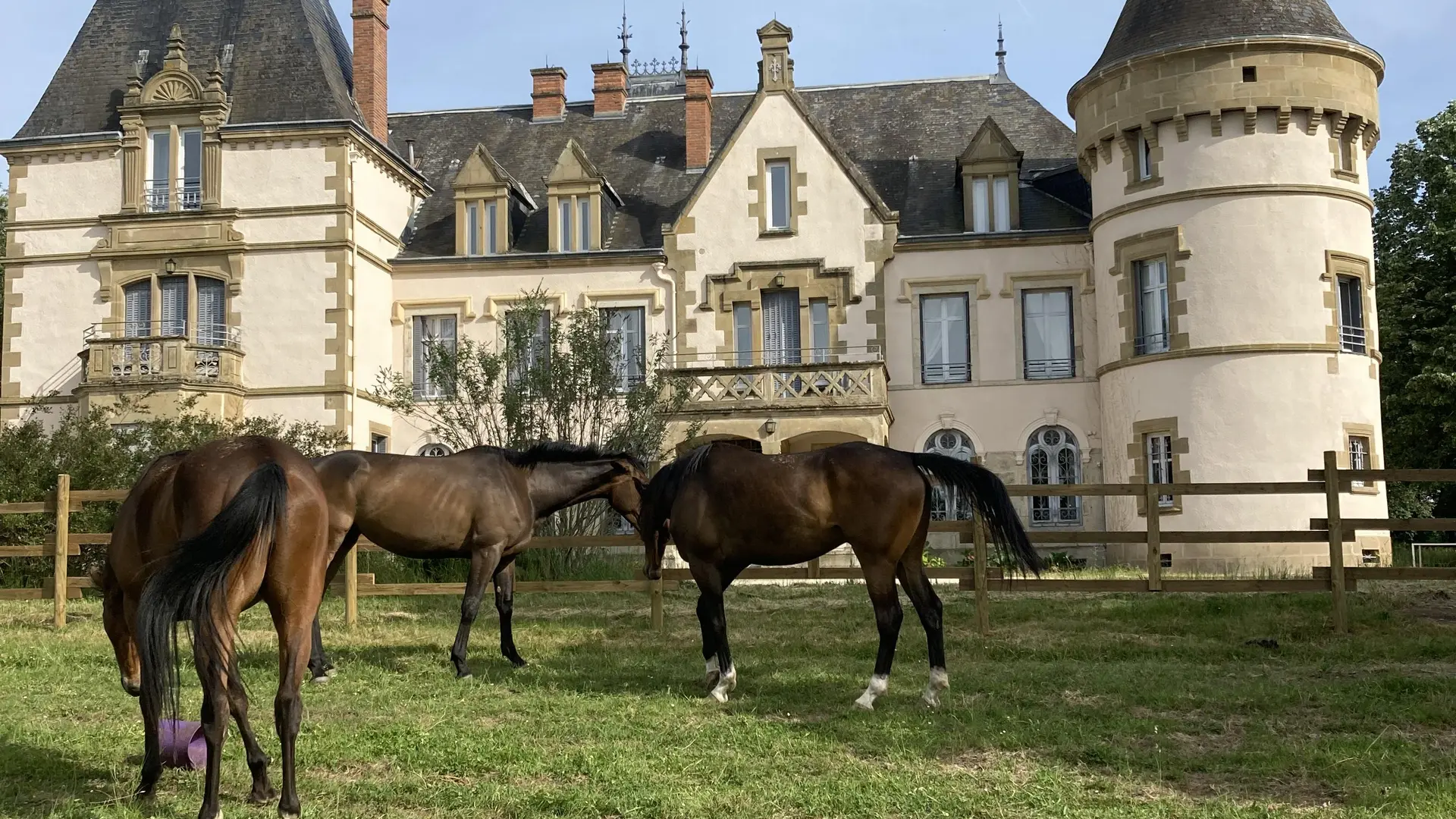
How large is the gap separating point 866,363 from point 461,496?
51.2 feet

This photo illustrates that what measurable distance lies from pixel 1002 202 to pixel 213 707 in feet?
78.8

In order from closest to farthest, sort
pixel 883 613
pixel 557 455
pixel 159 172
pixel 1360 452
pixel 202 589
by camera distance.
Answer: pixel 202 589
pixel 883 613
pixel 557 455
pixel 1360 452
pixel 159 172

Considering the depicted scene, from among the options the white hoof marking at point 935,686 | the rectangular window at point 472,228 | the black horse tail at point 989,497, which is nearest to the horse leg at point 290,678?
the white hoof marking at point 935,686

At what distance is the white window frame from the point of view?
2827cm

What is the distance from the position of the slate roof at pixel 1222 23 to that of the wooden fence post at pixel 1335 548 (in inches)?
539

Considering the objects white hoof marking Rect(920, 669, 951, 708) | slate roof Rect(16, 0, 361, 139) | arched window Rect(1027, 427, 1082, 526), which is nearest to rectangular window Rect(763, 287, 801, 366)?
arched window Rect(1027, 427, 1082, 526)

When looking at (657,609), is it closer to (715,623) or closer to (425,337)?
(715,623)

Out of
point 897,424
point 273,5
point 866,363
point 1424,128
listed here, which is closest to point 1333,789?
point 866,363

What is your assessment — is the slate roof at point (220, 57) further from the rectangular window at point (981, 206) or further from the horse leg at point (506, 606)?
the horse leg at point (506, 606)

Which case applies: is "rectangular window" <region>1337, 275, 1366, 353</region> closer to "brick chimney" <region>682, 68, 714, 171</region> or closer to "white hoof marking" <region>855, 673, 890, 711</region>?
"brick chimney" <region>682, 68, 714, 171</region>

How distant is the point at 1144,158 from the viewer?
82.6 feet

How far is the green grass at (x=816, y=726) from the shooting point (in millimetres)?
6371

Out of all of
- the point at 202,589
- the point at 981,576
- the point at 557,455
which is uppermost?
the point at 557,455

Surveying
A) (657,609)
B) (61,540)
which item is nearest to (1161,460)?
(657,609)
